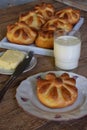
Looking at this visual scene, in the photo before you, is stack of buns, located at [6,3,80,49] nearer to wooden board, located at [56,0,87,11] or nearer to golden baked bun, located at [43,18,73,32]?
golden baked bun, located at [43,18,73,32]

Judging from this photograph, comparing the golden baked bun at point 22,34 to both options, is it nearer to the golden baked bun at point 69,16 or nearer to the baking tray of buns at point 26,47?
the baking tray of buns at point 26,47

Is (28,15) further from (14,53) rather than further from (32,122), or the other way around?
(32,122)

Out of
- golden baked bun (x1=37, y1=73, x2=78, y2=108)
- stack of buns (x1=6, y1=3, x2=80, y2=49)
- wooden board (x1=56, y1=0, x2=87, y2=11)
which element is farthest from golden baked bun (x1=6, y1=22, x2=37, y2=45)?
wooden board (x1=56, y1=0, x2=87, y2=11)

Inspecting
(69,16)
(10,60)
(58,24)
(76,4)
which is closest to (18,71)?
(10,60)

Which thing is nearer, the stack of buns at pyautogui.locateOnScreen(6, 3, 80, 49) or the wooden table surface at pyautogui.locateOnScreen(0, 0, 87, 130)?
the wooden table surface at pyautogui.locateOnScreen(0, 0, 87, 130)

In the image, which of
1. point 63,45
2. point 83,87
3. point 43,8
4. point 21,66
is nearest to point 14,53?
point 21,66

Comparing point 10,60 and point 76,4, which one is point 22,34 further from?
point 76,4
